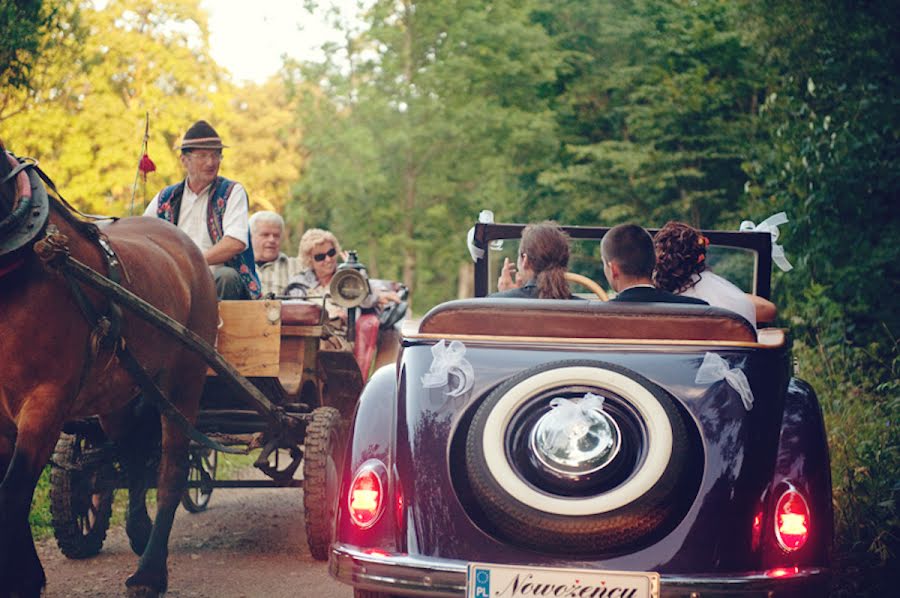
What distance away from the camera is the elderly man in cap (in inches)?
281

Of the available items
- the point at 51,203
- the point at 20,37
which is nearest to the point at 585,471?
the point at 51,203

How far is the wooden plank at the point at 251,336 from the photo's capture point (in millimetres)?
6566

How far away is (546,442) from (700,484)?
503 mm

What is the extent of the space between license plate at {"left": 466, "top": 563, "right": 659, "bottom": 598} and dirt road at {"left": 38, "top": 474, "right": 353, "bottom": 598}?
2.31m

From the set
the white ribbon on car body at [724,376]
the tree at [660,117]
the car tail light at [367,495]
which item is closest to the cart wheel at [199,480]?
the car tail light at [367,495]

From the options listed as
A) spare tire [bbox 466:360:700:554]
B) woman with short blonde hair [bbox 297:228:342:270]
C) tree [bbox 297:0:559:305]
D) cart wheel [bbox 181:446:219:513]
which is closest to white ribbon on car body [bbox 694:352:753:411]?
spare tire [bbox 466:360:700:554]

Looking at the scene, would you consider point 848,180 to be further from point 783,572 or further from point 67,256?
point 67,256

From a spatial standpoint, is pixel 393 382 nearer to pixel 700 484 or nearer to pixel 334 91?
pixel 700 484

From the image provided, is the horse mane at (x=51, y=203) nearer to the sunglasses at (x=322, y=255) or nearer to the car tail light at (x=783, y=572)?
the car tail light at (x=783, y=572)

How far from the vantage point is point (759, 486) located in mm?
3717

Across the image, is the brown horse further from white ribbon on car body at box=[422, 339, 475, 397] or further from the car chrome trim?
white ribbon on car body at box=[422, 339, 475, 397]

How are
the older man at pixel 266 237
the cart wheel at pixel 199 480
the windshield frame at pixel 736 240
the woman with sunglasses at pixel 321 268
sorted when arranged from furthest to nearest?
the woman with sunglasses at pixel 321 268 → the older man at pixel 266 237 → the cart wheel at pixel 199 480 → the windshield frame at pixel 736 240

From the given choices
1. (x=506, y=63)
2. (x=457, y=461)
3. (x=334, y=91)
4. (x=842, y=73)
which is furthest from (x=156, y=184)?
(x=457, y=461)

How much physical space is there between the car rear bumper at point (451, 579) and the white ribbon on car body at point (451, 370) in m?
0.57
